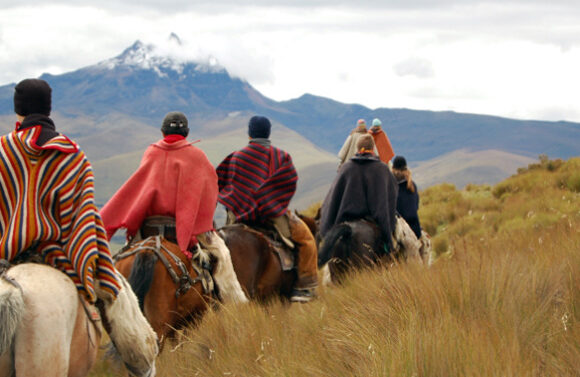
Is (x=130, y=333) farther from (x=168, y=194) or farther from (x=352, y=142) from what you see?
(x=352, y=142)

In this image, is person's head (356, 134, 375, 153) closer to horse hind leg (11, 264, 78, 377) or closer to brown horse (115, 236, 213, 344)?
brown horse (115, 236, 213, 344)

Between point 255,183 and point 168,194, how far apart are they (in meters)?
1.78

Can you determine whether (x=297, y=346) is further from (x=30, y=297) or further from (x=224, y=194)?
(x=224, y=194)

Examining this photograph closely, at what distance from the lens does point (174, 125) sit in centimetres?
657

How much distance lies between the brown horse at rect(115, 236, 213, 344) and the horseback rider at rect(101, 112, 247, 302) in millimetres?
214

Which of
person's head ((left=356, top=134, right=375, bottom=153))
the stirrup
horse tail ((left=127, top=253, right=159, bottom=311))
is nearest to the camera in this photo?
horse tail ((left=127, top=253, right=159, bottom=311))

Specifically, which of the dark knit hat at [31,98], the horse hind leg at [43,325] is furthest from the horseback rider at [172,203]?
the horse hind leg at [43,325]

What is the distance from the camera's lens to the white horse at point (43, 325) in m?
3.38

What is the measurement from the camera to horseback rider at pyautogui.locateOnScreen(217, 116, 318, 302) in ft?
26.1

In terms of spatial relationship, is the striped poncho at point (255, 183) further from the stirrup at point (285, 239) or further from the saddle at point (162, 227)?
the saddle at point (162, 227)

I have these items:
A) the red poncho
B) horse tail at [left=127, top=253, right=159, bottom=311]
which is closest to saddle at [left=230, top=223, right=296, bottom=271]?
the red poncho

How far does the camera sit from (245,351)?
512 centimetres

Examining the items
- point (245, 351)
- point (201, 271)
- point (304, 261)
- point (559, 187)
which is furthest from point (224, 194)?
point (559, 187)

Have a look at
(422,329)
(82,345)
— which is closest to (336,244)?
(422,329)
